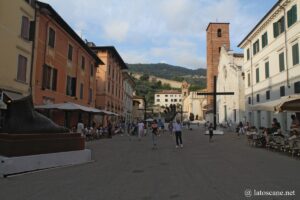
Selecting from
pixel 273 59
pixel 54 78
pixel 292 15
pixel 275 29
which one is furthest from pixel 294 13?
pixel 54 78

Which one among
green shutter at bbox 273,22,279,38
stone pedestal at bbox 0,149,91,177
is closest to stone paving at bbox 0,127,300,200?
stone pedestal at bbox 0,149,91,177

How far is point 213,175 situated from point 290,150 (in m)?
7.11

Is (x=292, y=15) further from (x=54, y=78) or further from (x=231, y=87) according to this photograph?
(x=231, y=87)

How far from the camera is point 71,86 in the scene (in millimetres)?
28703

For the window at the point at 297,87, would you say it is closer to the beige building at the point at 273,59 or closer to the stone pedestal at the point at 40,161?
the beige building at the point at 273,59

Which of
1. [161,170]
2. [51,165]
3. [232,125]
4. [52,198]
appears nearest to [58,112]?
[51,165]

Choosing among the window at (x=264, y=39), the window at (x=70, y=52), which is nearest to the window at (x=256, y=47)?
the window at (x=264, y=39)

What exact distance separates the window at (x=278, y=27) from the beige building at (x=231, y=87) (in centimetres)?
1709

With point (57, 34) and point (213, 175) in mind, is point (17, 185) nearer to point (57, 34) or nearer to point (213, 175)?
point (213, 175)

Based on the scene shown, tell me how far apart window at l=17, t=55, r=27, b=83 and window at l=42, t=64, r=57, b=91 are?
7.73 feet

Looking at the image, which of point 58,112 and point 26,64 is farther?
point 58,112

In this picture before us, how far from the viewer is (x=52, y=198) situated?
6.16m

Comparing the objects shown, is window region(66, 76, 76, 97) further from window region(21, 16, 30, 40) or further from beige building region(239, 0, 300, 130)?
beige building region(239, 0, 300, 130)

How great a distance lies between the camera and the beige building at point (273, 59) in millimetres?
25062
